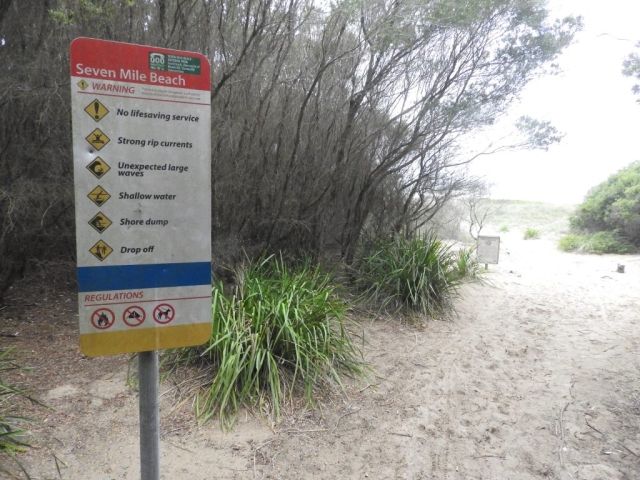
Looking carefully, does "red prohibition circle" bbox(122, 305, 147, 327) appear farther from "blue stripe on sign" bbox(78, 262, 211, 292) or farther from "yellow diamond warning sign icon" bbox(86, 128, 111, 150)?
"yellow diamond warning sign icon" bbox(86, 128, 111, 150)

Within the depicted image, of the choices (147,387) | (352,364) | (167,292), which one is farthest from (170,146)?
(352,364)

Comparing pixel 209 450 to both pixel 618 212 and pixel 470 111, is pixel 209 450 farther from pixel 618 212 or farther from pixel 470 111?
pixel 618 212

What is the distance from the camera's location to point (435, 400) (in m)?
4.12

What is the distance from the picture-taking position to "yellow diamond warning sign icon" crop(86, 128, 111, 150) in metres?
1.43

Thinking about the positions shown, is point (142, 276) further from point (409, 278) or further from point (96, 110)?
point (409, 278)

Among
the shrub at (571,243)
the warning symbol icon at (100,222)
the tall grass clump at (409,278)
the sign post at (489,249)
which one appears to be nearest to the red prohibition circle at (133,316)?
the warning symbol icon at (100,222)

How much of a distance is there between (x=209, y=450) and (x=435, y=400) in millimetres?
2201

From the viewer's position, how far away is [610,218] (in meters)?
16.6

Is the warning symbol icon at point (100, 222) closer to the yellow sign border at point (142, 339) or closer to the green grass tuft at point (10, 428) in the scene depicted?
→ the yellow sign border at point (142, 339)

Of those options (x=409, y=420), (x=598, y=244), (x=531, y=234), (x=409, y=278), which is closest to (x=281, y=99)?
(x=409, y=278)

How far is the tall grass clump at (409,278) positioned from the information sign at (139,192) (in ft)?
17.2

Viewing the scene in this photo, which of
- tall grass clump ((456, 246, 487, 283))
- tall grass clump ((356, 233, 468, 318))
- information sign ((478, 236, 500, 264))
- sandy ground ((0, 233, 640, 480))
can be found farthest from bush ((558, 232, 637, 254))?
sandy ground ((0, 233, 640, 480))

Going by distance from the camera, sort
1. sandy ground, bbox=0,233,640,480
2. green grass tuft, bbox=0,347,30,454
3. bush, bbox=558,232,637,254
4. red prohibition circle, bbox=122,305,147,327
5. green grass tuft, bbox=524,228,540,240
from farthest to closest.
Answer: green grass tuft, bbox=524,228,540,240
bush, bbox=558,232,637,254
sandy ground, bbox=0,233,640,480
green grass tuft, bbox=0,347,30,454
red prohibition circle, bbox=122,305,147,327

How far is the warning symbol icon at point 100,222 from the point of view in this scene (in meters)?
1.46
